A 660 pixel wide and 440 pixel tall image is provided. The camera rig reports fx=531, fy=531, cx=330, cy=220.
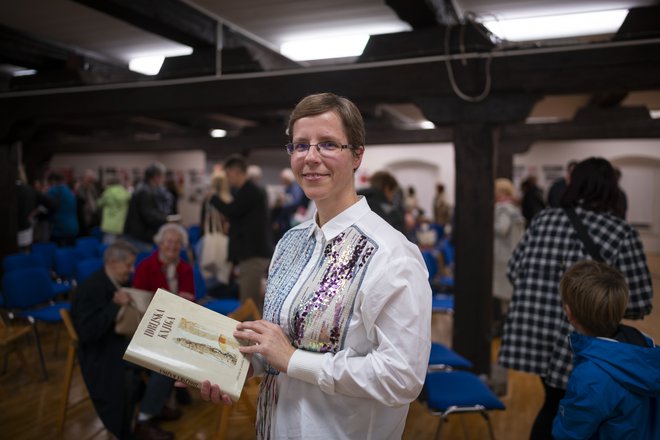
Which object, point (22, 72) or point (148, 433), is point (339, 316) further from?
point (22, 72)

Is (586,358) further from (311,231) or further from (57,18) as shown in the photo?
(57,18)

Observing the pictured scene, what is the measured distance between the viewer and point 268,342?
4.17 feet

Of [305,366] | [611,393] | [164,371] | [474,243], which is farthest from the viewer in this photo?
[474,243]

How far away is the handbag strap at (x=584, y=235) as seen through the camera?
232 cm

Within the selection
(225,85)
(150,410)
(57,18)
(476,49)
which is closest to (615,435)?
(150,410)

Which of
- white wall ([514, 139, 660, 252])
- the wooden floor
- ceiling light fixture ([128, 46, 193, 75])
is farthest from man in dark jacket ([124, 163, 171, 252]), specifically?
white wall ([514, 139, 660, 252])

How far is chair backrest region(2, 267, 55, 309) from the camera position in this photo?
4.04 metres

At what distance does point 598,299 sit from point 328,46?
10.7 feet

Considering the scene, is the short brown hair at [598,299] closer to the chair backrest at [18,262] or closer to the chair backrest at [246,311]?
the chair backrest at [246,311]

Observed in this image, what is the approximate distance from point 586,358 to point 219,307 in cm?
301

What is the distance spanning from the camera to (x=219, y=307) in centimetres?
416

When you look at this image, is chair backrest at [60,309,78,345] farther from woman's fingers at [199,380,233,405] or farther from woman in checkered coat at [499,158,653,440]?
woman in checkered coat at [499,158,653,440]

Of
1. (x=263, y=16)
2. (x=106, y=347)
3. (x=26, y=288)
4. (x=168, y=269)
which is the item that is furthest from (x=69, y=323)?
(x=263, y=16)

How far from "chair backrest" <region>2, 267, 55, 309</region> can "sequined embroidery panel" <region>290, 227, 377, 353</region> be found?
360 cm
